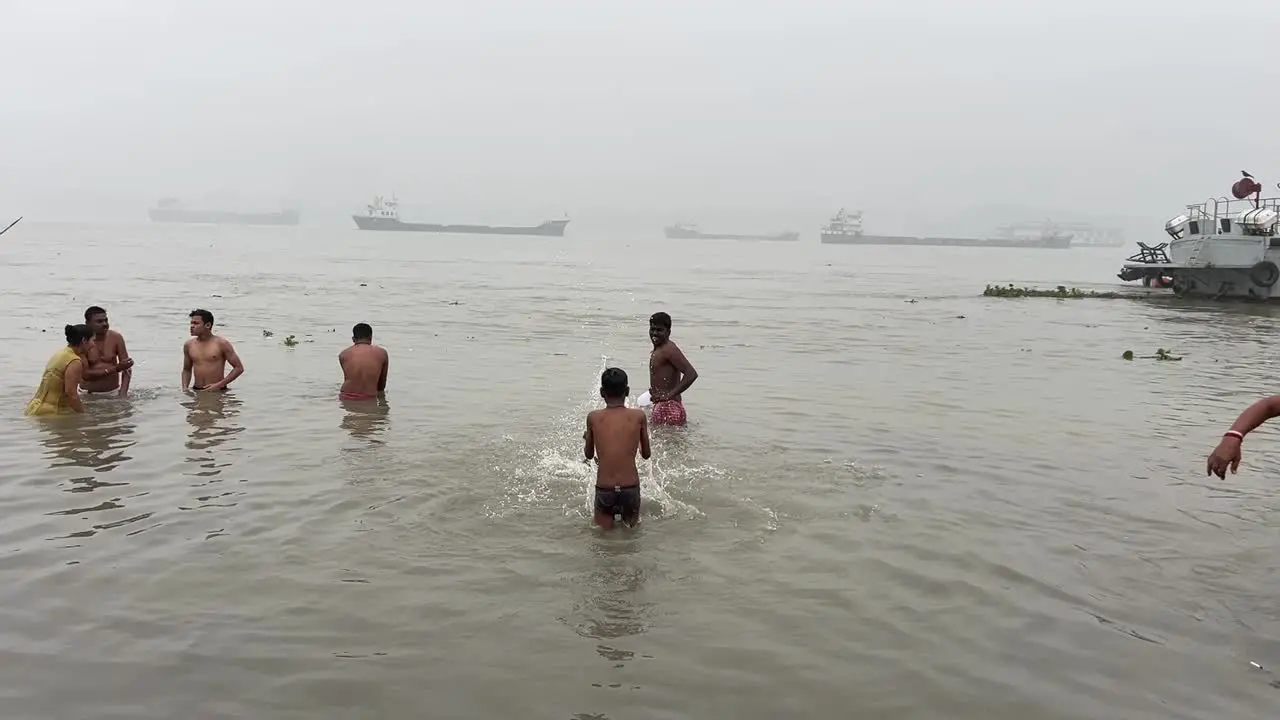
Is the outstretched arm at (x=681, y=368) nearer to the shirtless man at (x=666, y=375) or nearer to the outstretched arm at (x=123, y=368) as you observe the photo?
the shirtless man at (x=666, y=375)

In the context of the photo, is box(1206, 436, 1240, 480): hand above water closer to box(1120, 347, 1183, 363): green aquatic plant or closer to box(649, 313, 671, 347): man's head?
box(649, 313, 671, 347): man's head

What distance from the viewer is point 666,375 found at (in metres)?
11.1

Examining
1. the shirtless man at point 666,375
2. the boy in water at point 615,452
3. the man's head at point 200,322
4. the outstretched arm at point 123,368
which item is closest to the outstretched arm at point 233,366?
the man's head at point 200,322

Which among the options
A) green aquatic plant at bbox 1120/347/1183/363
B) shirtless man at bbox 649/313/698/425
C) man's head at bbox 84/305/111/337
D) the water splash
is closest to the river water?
the water splash

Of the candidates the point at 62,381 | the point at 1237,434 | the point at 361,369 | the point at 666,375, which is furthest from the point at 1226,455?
the point at 62,381

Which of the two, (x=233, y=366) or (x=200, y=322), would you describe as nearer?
(x=200, y=322)

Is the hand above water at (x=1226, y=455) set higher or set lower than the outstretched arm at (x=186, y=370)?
higher

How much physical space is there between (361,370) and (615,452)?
265 inches

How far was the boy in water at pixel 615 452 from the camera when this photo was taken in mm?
7016

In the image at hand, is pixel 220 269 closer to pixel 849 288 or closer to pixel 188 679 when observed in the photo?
pixel 849 288

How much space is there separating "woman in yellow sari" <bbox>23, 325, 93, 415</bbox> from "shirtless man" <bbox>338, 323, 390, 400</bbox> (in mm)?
3126

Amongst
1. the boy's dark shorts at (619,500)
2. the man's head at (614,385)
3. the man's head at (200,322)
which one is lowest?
the boy's dark shorts at (619,500)

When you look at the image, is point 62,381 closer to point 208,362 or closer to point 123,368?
point 123,368

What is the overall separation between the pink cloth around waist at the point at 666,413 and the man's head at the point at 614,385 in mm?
4046
